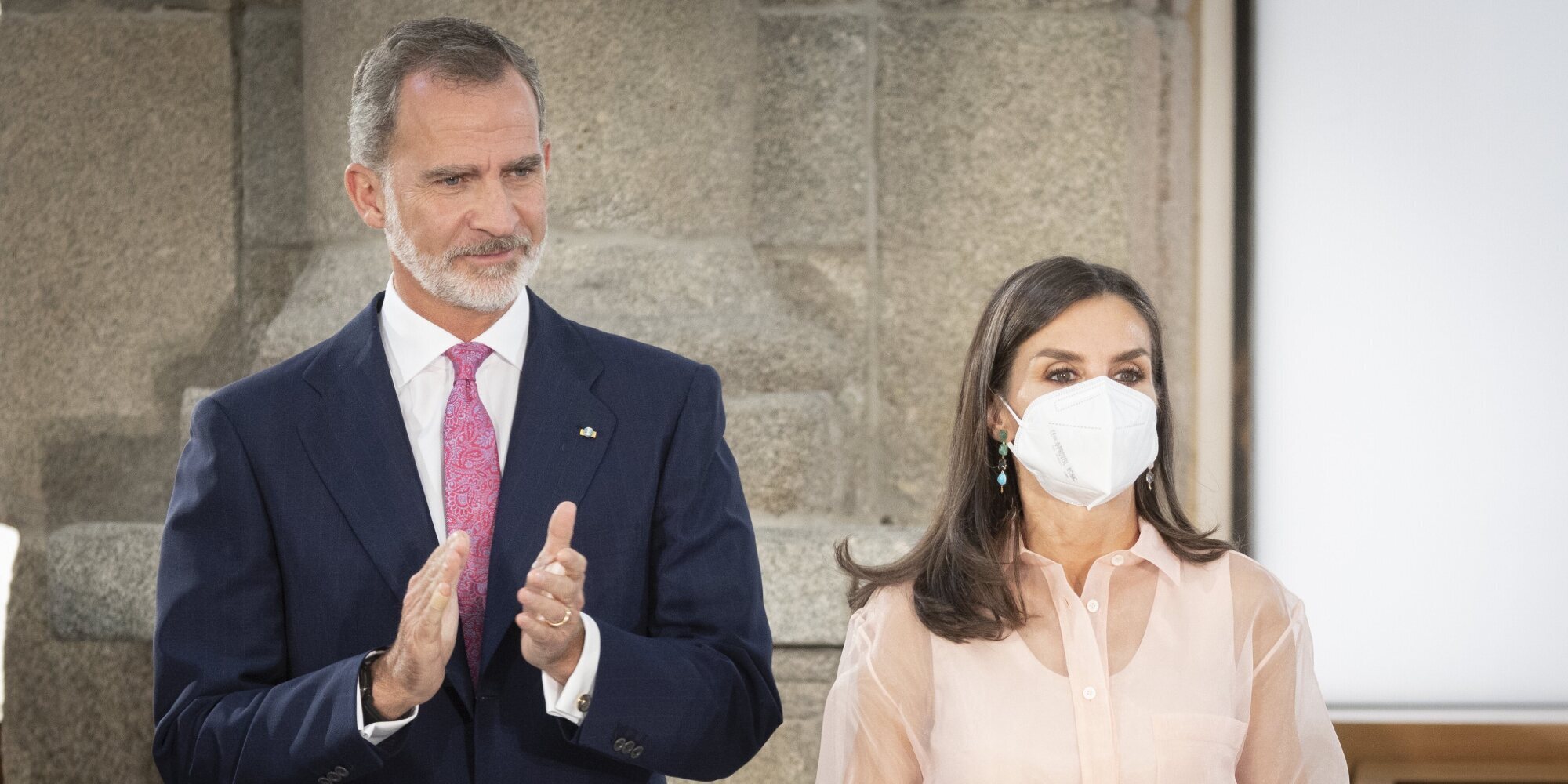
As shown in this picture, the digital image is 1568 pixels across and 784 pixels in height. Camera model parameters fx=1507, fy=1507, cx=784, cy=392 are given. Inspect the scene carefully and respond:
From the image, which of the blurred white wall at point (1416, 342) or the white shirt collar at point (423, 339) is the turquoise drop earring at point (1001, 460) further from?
the blurred white wall at point (1416, 342)

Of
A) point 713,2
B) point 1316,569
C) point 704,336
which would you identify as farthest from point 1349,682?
point 713,2

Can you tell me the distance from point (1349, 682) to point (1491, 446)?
644 mm

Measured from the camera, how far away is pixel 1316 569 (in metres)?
3.63

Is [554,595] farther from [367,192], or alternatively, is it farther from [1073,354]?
[1073,354]

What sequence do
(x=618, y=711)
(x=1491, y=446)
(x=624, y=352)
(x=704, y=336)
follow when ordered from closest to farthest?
(x=618, y=711)
(x=624, y=352)
(x=704, y=336)
(x=1491, y=446)

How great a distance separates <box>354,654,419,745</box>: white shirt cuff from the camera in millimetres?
1778

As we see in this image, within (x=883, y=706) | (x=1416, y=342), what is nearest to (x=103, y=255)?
(x=883, y=706)

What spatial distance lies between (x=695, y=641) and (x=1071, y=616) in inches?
21.5

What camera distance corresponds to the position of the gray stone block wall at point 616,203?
3.25 m

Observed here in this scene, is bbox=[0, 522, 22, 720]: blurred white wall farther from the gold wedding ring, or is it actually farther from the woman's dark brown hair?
the gold wedding ring

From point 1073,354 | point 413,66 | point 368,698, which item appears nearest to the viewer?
point 368,698

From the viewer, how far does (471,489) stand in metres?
1.98

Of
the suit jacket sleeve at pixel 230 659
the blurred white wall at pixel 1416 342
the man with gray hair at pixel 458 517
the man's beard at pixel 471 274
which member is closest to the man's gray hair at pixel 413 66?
the man with gray hair at pixel 458 517

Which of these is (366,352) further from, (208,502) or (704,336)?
(704,336)
